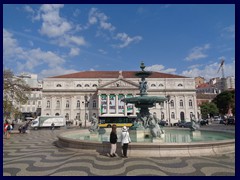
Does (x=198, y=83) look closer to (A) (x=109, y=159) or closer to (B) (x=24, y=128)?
Result: (B) (x=24, y=128)

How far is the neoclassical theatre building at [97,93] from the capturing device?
195 ft

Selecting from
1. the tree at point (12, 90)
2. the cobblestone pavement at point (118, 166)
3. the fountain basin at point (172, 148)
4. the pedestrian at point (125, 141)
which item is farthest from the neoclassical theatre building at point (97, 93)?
the cobblestone pavement at point (118, 166)

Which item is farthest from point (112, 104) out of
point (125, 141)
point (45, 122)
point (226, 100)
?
point (125, 141)

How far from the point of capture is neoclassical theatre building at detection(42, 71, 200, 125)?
59312 millimetres

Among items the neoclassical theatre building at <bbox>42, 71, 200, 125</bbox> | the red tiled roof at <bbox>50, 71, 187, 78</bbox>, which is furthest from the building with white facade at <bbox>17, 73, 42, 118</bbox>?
the red tiled roof at <bbox>50, 71, 187, 78</bbox>

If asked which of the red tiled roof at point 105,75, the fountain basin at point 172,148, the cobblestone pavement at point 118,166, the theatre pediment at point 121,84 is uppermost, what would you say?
the red tiled roof at point 105,75

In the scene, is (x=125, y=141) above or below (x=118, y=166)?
above

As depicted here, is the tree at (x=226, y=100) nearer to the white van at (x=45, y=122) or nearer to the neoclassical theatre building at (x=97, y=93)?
the neoclassical theatre building at (x=97, y=93)

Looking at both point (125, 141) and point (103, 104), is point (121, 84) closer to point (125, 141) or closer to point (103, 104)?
point (103, 104)

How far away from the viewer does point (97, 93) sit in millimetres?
59656

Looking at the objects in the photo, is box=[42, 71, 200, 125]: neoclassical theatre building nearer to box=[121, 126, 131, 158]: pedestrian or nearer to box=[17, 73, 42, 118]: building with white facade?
box=[17, 73, 42, 118]: building with white facade

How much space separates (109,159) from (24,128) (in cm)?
1915
